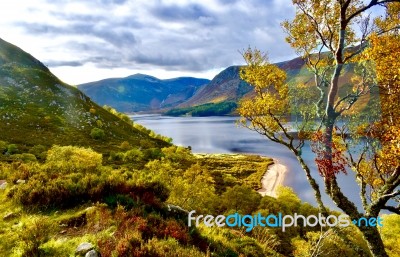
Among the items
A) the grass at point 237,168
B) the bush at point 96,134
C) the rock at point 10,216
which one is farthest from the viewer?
the bush at point 96,134

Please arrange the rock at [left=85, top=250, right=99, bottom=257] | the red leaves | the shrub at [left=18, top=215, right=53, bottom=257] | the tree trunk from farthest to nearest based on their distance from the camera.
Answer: the tree trunk → the red leaves → the shrub at [left=18, top=215, right=53, bottom=257] → the rock at [left=85, top=250, right=99, bottom=257]

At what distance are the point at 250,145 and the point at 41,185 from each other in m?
190

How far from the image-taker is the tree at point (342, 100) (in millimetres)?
13641

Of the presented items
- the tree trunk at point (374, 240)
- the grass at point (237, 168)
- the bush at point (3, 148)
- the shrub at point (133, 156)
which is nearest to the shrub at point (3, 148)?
the bush at point (3, 148)

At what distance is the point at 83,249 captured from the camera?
8.55 meters

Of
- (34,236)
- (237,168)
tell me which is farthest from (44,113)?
(34,236)

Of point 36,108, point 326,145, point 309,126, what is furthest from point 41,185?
point 36,108

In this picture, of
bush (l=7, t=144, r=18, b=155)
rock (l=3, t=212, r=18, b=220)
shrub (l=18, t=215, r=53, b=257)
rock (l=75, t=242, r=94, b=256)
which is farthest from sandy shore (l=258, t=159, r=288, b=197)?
rock (l=75, t=242, r=94, b=256)

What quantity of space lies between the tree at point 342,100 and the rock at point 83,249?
1031cm

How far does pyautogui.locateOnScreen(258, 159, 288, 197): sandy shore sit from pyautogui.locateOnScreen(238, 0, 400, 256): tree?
75.5 metres

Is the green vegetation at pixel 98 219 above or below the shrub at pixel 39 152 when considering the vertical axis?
above

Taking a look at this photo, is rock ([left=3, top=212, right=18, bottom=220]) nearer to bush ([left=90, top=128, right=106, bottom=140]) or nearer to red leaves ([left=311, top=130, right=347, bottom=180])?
red leaves ([left=311, top=130, right=347, bottom=180])

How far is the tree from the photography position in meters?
13.6

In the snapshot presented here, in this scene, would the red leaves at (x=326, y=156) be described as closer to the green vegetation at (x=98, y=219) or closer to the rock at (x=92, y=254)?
the green vegetation at (x=98, y=219)
